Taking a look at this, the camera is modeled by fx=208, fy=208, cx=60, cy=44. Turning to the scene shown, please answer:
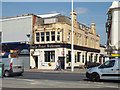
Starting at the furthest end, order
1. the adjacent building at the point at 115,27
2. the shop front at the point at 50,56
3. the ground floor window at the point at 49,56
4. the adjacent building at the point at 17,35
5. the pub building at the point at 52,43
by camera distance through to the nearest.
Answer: the adjacent building at the point at 17,35
the ground floor window at the point at 49,56
the pub building at the point at 52,43
the shop front at the point at 50,56
the adjacent building at the point at 115,27

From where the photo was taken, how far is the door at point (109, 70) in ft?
47.4

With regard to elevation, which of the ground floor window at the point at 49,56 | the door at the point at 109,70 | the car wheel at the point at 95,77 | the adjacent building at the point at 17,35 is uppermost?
the adjacent building at the point at 17,35

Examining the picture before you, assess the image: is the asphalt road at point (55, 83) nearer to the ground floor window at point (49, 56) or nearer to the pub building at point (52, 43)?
the pub building at point (52, 43)

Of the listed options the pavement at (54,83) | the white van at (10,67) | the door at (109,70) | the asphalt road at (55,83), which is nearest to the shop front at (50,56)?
the white van at (10,67)

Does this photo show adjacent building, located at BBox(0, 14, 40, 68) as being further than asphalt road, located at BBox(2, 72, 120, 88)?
Yes

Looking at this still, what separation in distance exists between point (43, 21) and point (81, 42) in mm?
9435

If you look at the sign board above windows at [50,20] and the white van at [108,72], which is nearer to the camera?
the white van at [108,72]

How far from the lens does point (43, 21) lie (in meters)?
39.2

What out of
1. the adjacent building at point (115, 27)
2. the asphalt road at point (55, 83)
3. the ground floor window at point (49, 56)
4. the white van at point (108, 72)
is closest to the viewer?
the asphalt road at point (55, 83)

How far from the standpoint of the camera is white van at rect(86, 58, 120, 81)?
14.4m

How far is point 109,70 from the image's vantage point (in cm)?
1454

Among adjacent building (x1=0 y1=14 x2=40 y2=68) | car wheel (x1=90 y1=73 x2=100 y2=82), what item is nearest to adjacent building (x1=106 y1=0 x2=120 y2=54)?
adjacent building (x1=0 y1=14 x2=40 y2=68)

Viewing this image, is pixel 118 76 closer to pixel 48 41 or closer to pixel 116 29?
pixel 116 29

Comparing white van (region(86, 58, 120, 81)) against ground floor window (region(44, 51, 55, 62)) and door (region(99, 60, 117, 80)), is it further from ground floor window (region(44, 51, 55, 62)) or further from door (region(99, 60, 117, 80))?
ground floor window (region(44, 51, 55, 62))
